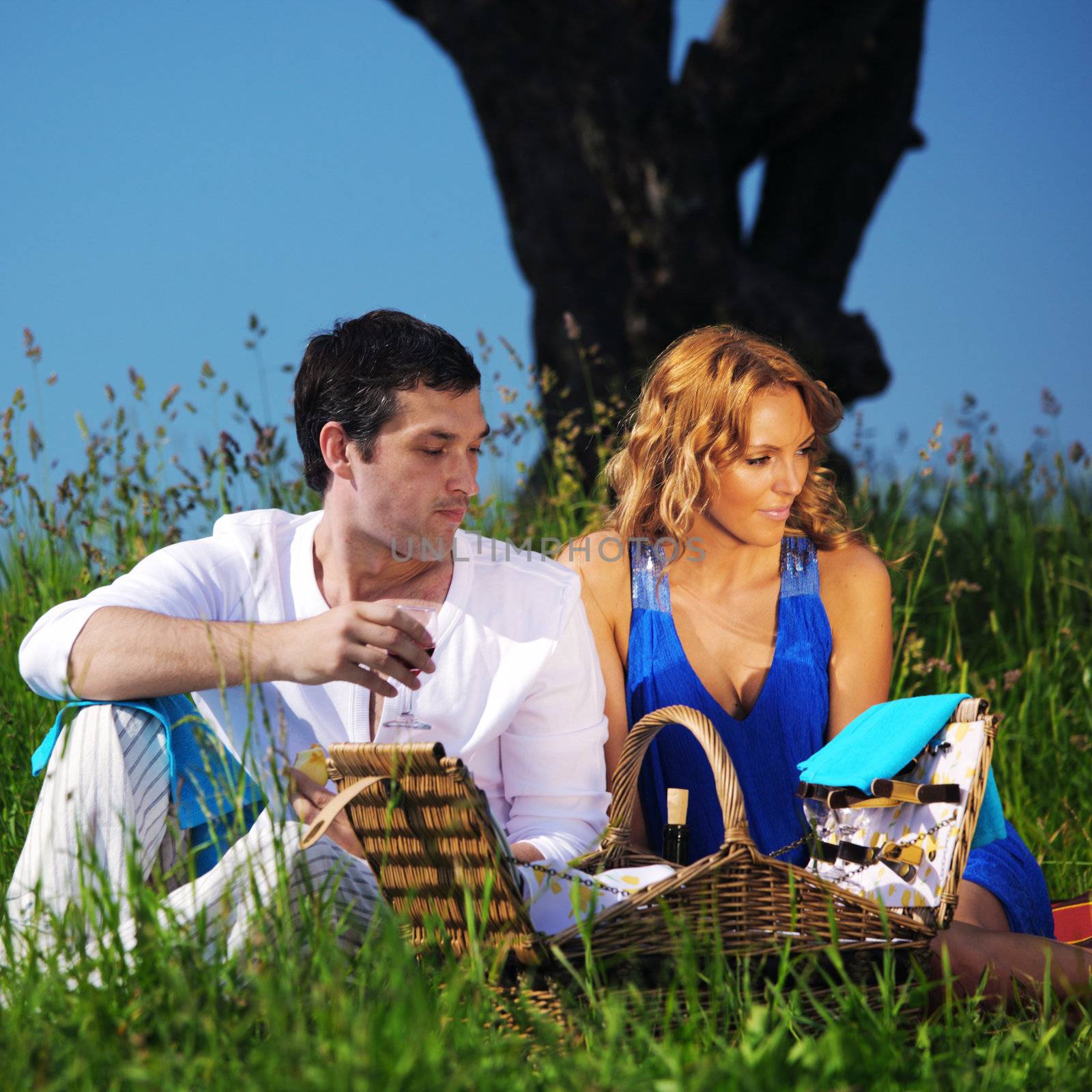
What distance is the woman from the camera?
324cm

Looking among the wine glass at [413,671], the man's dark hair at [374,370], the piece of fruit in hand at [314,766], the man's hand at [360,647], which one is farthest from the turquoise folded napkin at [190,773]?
the man's dark hair at [374,370]

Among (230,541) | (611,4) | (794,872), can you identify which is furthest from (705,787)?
(611,4)

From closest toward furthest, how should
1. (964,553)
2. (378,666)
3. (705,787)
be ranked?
(378,666)
(705,787)
(964,553)

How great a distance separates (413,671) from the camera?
2.28 meters

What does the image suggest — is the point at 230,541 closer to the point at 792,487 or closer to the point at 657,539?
the point at 657,539

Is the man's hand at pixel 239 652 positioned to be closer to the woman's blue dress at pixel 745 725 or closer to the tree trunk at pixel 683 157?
the woman's blue dress at pixel 745 725

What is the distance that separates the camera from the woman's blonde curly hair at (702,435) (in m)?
3.26

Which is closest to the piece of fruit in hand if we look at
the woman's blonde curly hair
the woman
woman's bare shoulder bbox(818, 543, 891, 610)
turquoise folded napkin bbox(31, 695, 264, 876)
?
turquoise folded napkin bbox(31, 695, 264, 876)

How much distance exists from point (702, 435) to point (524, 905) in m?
1.51

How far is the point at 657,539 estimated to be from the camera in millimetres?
3477

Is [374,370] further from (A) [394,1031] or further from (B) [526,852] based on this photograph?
(A) [394,1031]

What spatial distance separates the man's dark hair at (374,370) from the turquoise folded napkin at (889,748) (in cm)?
118

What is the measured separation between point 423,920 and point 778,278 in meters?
6.82

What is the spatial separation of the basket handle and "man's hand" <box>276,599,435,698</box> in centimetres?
52
